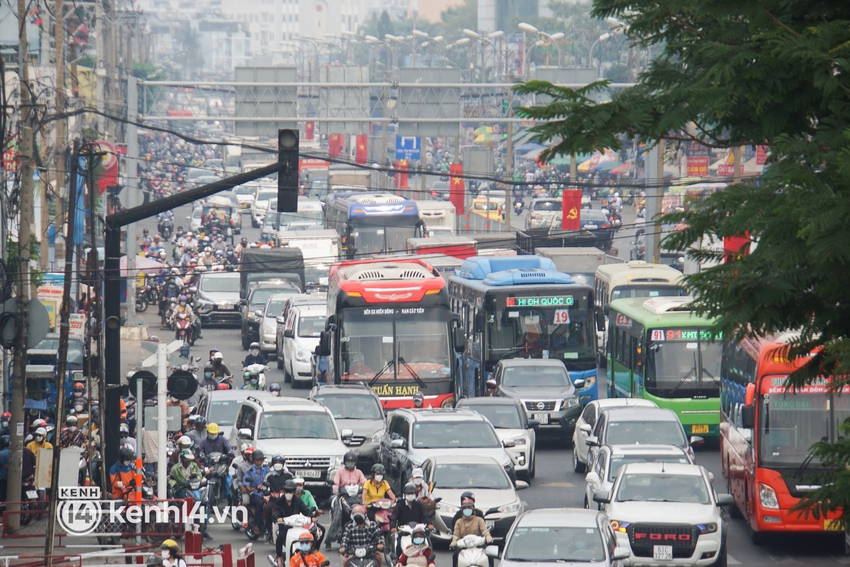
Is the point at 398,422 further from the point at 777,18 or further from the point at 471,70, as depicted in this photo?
the point at 471,70

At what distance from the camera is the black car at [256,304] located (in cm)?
4219

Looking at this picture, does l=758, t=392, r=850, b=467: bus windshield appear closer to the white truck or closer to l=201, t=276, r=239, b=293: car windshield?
l=201, t=276, r=239, b=293: car windshield

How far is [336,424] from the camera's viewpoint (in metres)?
23.7

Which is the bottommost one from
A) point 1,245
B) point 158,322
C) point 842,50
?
point 158,322

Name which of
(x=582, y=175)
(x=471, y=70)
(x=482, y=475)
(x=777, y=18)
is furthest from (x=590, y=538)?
(x=471, y=70)

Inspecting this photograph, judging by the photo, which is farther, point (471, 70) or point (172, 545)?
point (471, 70)

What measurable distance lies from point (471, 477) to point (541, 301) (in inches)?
412

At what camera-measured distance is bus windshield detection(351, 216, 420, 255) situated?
5128 centimetres

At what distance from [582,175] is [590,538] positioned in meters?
72.2

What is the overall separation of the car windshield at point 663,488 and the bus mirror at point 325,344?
1052 centimetres

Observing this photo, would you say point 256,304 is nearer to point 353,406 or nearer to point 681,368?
point 353,406

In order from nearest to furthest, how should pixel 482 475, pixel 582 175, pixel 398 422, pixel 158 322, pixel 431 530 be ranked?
1. pixel 431 530
2. pixel 482 475
3. pixel 398 422
4. pixel 158 322
5. pixel 582 175

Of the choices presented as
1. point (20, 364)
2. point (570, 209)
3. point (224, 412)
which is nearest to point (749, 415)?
point (224, 412)

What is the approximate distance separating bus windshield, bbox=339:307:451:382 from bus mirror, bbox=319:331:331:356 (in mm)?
312
